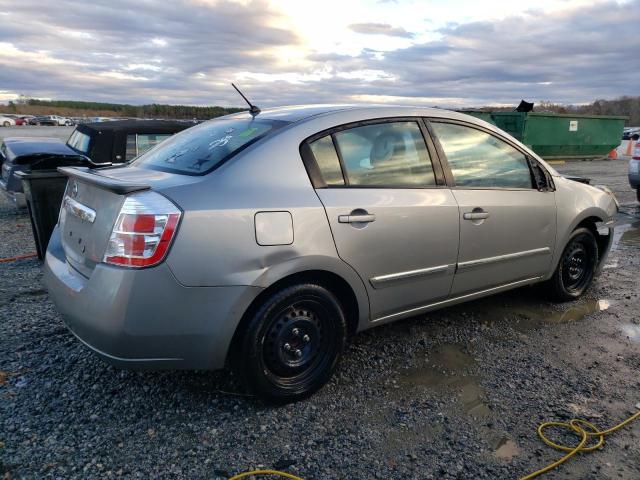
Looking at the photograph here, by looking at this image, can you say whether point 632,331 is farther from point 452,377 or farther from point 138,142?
point 138,142

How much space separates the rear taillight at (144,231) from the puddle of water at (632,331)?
11.6ft

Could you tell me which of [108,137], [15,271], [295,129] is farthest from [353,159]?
[108,137]

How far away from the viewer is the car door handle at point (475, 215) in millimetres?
3602

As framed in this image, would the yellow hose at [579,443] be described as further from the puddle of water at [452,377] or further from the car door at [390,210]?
the car door at [390,210]

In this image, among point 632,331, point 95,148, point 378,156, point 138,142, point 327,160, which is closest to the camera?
point 327,160

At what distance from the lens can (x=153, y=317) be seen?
2545 millimetres

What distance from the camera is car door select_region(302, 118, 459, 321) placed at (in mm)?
3072

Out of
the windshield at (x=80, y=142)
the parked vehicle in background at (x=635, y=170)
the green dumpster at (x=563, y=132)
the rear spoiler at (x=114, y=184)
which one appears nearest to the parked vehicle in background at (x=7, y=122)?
the green dumpster at (x=563, y=132)

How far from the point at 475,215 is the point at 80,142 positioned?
6.56 meters

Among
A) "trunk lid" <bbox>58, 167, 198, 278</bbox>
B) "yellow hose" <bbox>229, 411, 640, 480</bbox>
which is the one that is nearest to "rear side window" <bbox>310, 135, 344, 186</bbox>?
"trunk lid" <bbox>58, 167, 198, 278</bbox>

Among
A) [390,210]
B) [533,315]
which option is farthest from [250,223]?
[533,315]

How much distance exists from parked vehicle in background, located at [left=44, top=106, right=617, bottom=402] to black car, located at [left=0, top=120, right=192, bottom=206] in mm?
4317

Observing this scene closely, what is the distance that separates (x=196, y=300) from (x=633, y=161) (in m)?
9.64

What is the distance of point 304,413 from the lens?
296 centimetres
